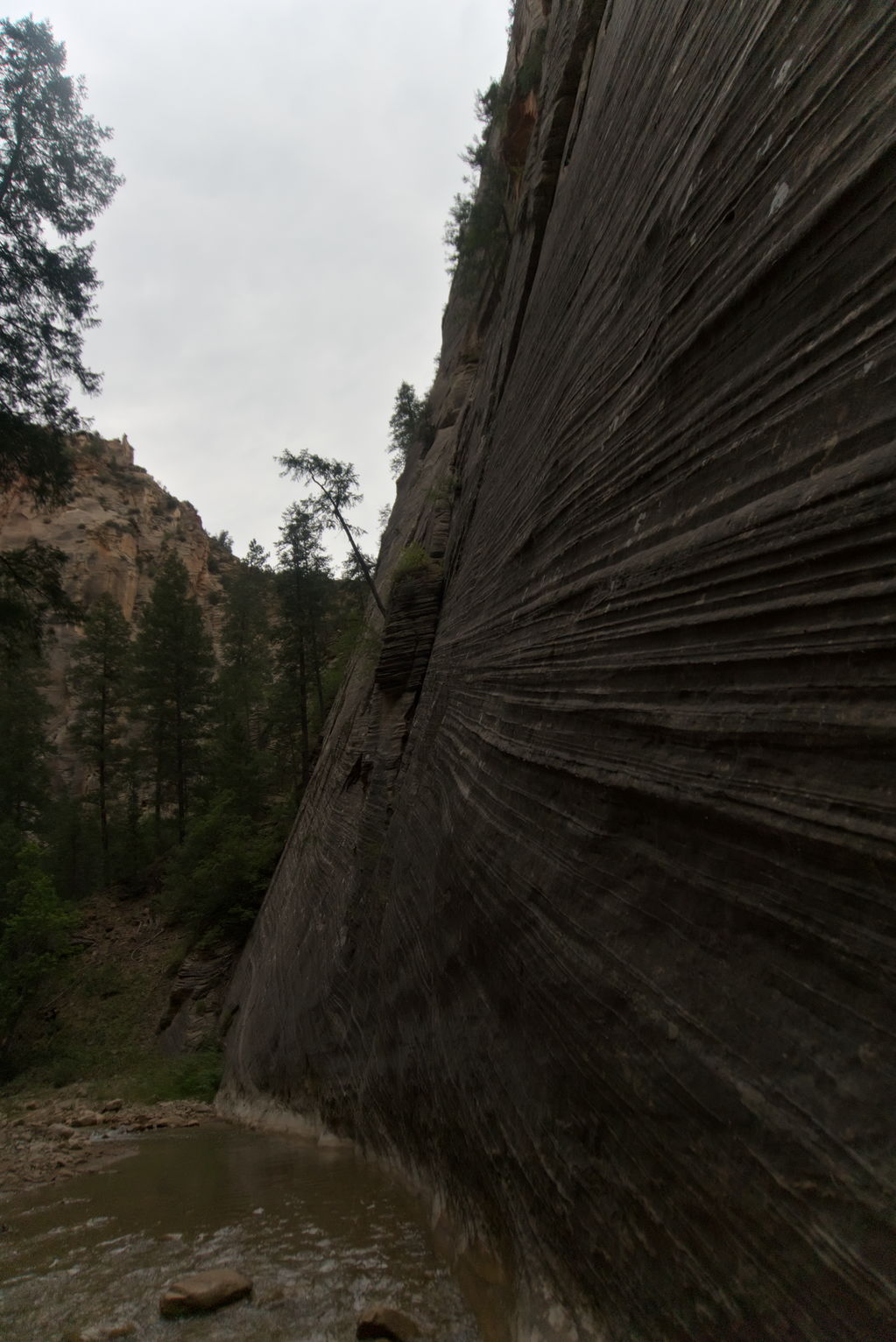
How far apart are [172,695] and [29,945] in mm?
15847

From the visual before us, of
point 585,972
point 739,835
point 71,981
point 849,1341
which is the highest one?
point 739,835

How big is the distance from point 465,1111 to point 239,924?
16.7 m

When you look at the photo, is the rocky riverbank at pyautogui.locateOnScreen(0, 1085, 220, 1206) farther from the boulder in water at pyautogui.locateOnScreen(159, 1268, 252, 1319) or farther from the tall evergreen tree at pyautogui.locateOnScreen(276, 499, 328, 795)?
the tall evergreen tree at pyautogui.locateOnScreen(276, 499, 328, 795)

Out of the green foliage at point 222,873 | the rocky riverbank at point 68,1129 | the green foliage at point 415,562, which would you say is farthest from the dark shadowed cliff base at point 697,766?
the green foliage at point 222,873

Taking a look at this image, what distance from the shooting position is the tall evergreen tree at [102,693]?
32.3 meters

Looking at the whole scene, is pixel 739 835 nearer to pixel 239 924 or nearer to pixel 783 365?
pixel 783 365

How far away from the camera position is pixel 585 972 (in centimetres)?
271

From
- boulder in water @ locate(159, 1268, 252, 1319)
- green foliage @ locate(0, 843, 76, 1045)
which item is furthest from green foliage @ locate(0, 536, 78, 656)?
boulder in water @ locate(159, 1268, 252, 1319)

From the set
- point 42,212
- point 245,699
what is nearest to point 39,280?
point 42,212

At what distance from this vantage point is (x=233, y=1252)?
3.83 m

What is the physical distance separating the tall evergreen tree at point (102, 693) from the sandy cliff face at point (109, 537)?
8319 millimetres

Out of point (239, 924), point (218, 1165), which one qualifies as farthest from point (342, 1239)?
point (239, 924)

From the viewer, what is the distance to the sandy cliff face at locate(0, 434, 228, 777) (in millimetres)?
46438

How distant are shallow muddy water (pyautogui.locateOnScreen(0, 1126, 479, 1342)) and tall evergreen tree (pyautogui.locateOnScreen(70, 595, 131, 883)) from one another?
29.2 m
